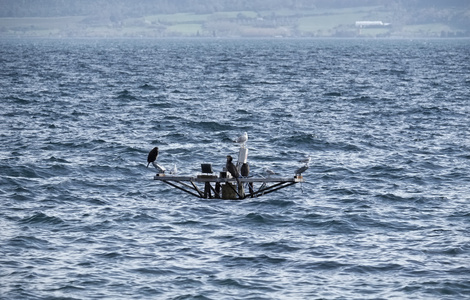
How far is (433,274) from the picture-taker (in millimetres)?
28516

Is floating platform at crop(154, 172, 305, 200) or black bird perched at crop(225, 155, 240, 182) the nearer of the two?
black bird perched at crop(225, 155, 240, 182)

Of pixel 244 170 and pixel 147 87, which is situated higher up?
pixel 244 170

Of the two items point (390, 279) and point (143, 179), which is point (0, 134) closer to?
point (143, 179)

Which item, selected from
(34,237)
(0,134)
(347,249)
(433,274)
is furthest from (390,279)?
(0,134)

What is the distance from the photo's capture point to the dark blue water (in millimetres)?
27891

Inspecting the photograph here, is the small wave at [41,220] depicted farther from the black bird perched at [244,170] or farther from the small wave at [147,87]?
the small wave at [147,87]

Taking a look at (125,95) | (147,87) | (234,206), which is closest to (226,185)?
(234,206)

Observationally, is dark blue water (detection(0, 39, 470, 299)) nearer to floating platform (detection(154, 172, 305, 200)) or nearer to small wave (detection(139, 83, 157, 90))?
floating platform (detection(154, 172, 305, 200))

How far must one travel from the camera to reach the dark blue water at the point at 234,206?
2789 cm

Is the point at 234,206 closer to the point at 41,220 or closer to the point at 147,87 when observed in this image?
the point at 41,220

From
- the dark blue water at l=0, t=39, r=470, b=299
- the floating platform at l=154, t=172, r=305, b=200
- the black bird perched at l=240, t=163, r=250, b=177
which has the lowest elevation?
the dark blue water at l=0, t=39, r=470, b=299

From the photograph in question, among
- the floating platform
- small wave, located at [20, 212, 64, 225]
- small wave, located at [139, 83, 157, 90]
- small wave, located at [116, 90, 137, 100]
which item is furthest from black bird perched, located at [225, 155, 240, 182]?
small wave, located at [139, 83, 157, 90]

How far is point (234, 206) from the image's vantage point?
3766 cm

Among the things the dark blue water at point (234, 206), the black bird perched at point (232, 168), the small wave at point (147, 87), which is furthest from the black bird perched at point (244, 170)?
the small wave at point (147, 87)
